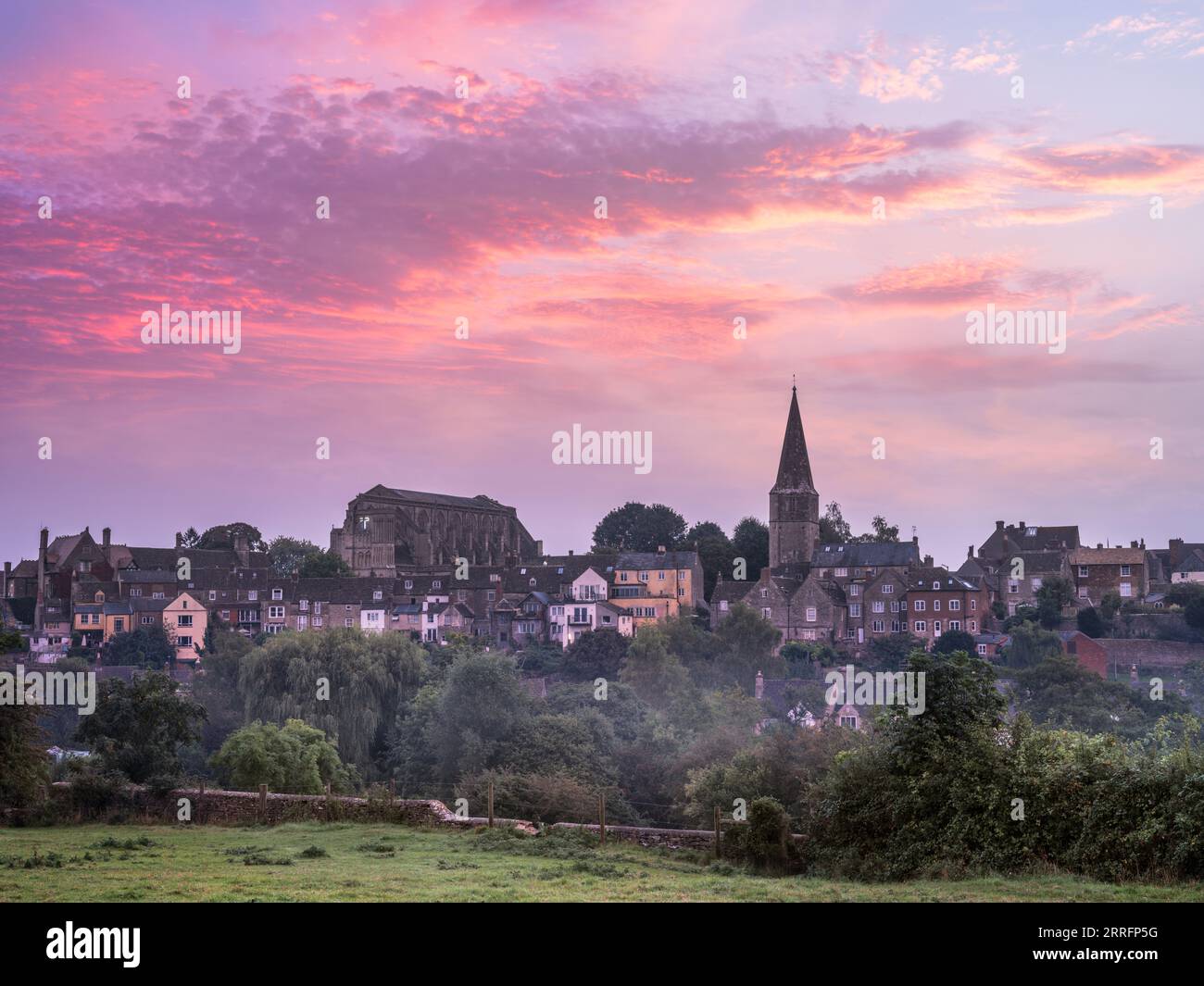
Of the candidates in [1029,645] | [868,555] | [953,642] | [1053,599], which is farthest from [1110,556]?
[1029,645]

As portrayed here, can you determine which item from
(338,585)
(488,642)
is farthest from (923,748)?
(338,585)

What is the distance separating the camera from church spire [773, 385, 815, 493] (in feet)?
398

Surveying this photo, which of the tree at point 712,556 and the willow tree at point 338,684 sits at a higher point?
the tree at point 712,556

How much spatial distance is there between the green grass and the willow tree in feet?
121

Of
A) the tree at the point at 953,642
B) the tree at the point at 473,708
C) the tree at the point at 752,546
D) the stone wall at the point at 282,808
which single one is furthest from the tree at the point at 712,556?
the stone wall at the point at 282,808

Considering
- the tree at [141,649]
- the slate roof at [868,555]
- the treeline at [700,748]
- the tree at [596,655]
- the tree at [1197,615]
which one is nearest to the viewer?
the treeline at [700,748]

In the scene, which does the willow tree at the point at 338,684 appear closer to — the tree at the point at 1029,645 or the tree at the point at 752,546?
the tree at the point at 1029,645

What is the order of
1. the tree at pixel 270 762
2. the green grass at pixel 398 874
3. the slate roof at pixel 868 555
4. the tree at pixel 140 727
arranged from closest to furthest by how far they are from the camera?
1. the green grass at pixel 398 874
2. the tree at pixel 140 727
3. the tree at pixel 270 762
4. the slate roof at pixel 868 555

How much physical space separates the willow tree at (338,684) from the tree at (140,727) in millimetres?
26675

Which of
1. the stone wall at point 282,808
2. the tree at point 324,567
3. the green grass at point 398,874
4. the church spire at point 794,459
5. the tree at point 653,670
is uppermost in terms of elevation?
the church spire at point 794,459

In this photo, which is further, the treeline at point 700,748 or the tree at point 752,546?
the tree at point 752,546

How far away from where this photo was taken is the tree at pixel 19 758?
27031 millimetres

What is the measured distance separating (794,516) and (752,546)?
5.75 meters

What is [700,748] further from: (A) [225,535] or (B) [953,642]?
(A) [225,535]
